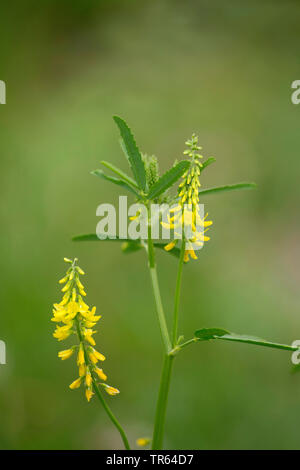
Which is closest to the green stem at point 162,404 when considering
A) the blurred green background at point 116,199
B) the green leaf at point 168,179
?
the green leaf at point 168,179

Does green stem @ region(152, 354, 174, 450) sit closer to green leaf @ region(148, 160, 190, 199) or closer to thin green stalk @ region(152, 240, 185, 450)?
thin green stalk @ region(152, 240, 185, 450)

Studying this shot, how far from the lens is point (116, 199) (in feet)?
9.13

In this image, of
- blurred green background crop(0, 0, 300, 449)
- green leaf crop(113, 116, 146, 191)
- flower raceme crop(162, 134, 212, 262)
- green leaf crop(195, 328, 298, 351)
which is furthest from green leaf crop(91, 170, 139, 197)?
blurred green background crop(0, 0, 300, 449)

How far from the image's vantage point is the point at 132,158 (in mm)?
923

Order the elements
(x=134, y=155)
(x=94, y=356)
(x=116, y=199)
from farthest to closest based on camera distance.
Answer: (x=116, y=199), (x=134, y=155), (x=94, y=356)

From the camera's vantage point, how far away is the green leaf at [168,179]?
2.77ft

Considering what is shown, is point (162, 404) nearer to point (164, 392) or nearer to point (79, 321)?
point (164, 392)

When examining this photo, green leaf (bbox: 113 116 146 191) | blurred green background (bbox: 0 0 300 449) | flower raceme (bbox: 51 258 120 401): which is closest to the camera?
flower raceme (bbox: 51 258 120 401)

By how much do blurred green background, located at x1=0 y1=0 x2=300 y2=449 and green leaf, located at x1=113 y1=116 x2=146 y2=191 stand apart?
4.35 ft

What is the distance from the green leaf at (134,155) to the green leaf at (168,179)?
4 cm

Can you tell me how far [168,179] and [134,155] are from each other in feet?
0.31

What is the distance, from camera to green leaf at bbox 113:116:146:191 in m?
0.91

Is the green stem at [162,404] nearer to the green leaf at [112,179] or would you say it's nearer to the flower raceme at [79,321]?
the flower raceme at [79,321]

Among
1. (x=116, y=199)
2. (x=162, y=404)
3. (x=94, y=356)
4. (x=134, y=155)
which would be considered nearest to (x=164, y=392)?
(x=162, y=404)
